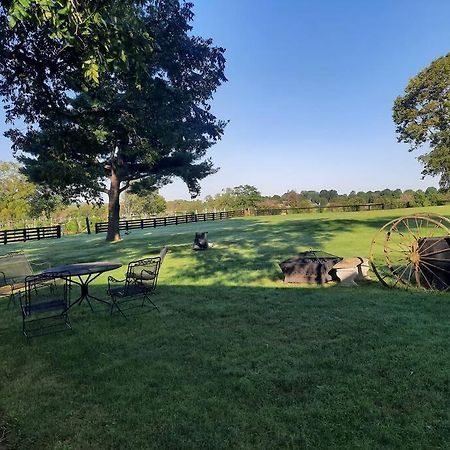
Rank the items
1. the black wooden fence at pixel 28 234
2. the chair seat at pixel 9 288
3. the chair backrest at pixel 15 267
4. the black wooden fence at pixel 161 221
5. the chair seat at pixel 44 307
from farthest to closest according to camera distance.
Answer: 1. the black wooden fence at pixel 161 221
2. the black wooden fence at pixel 28 234
3. the chair backrest at pixel 15 267
4. the chair seat at pixel 9 288
5. the chair seat at pixel 44 307

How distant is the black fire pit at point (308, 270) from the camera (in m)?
7.86

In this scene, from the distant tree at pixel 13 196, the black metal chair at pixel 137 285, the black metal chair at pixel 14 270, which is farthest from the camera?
the distant tree at pixel 13 196

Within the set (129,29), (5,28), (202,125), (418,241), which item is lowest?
(418,241)

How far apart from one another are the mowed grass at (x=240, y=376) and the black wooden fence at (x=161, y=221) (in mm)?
29346

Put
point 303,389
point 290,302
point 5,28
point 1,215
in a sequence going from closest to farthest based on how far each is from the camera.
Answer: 1. point 303,389
2. point 5,28
3. point 290,302
4. point 1,215

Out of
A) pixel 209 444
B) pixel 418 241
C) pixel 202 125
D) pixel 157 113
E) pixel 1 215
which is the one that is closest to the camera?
pixel 209 444

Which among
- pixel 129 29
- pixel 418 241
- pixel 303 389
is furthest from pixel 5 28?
pixel 418 241

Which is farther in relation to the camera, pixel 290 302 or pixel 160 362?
pixel 290 302

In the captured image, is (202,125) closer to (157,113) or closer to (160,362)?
(157,113)

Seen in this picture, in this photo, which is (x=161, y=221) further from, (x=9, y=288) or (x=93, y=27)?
(x=93, y=27)

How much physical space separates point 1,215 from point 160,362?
54.9 m

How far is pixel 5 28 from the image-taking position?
5.28 m

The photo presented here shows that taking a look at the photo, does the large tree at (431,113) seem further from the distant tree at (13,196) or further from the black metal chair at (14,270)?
the distant tree at (13,196)

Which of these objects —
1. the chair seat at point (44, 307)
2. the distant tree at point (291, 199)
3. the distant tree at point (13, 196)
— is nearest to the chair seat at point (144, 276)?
the chair seat at point (44, 307)
